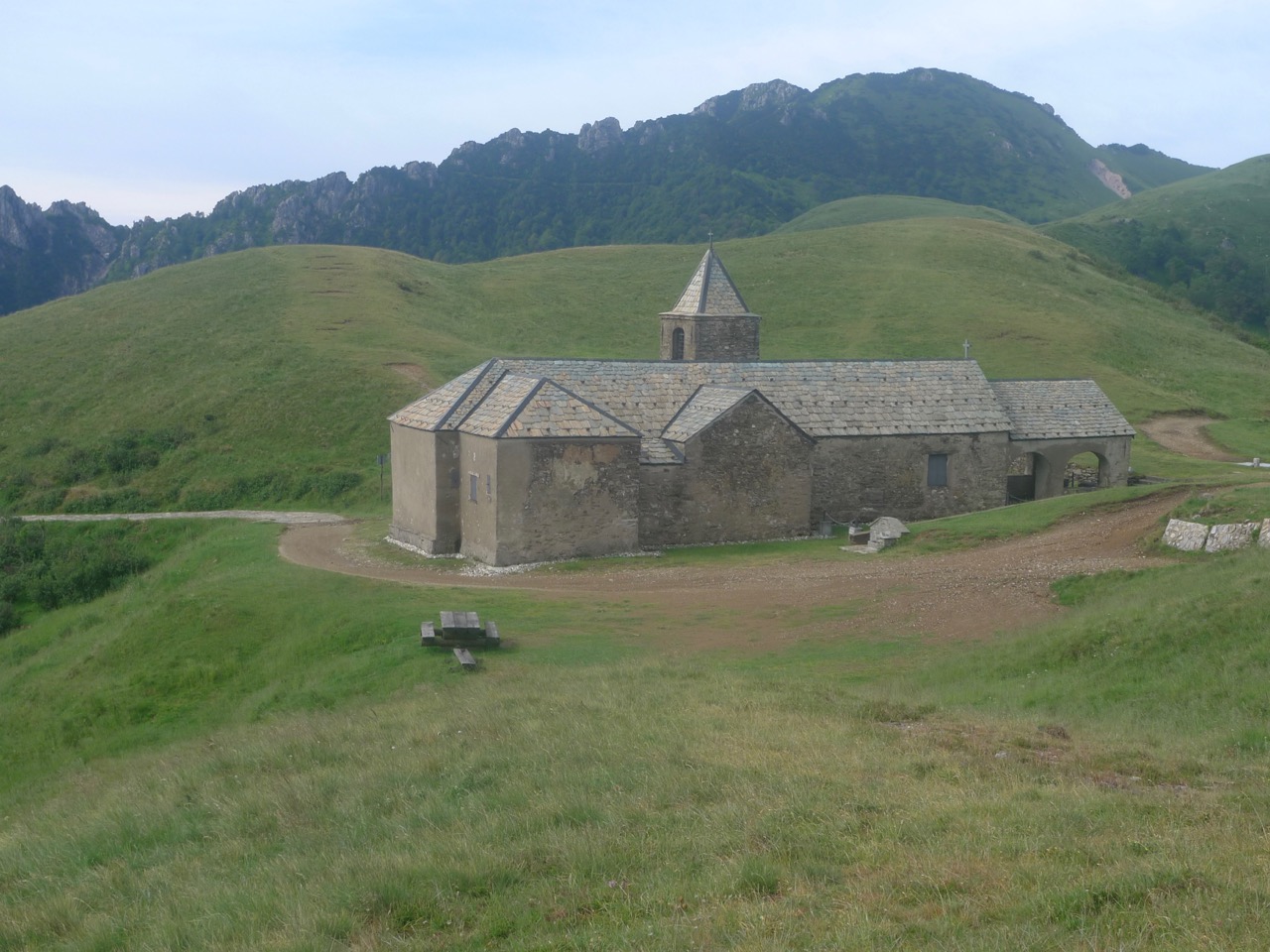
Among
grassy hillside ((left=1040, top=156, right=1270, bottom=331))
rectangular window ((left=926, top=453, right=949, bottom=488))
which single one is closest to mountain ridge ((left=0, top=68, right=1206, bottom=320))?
grassy hillside ((left=1040, top=156, right=1270, bottom=331))

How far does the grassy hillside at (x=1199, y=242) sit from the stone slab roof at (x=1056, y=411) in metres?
67.7

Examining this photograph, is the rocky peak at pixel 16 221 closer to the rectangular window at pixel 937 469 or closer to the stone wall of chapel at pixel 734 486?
the stone wall of chapel at pixel 734 486

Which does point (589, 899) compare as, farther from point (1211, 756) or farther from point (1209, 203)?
point (1209, 203)

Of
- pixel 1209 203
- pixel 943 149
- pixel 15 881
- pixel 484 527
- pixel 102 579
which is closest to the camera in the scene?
pixel 15 881

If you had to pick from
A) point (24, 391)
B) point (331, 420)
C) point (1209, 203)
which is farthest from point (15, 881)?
point (1209, 203)

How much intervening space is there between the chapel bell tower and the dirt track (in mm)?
11993

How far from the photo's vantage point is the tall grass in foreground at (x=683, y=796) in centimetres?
816

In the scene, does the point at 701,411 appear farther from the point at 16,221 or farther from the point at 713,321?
the point at 16,221

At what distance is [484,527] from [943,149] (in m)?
173

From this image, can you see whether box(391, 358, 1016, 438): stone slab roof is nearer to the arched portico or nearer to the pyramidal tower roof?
the arched portico

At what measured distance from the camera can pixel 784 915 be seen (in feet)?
26.3

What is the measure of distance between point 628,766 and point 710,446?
2091 cm

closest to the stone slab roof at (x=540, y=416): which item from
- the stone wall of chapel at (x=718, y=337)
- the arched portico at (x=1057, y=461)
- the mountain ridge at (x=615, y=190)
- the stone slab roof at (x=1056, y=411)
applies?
the stone wall of chapel at (x=718, y=337)

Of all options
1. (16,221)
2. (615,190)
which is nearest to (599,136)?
(615,190)
